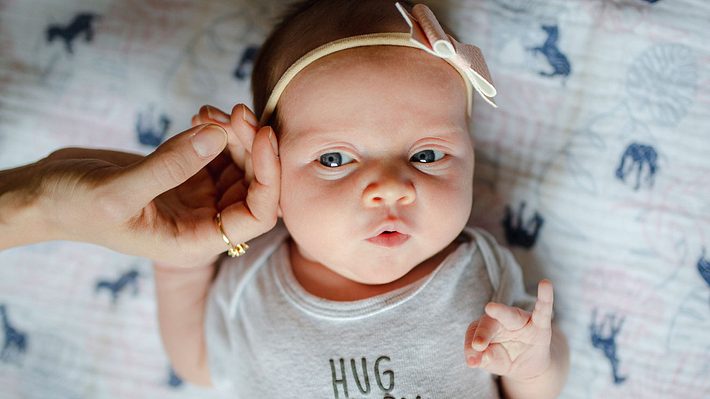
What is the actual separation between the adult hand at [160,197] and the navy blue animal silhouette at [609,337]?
2.66ft

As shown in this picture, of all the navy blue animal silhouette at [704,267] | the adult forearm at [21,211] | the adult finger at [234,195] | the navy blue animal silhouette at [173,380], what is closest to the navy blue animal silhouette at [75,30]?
the adult forearm at [21,211]

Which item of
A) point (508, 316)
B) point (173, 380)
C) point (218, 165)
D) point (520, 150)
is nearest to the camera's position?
point (508, 316)

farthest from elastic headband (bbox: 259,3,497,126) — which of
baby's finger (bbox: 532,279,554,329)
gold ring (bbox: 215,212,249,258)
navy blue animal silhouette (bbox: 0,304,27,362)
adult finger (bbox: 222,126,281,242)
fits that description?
navy blue animal silhouette (bbox: 0,304,27,362)

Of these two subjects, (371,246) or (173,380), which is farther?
(173,380)

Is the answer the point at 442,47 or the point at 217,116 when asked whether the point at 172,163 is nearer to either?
the point at 217,116

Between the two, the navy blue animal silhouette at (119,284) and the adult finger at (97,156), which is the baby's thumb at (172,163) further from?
the navy blue animal silhouette at (119,284)

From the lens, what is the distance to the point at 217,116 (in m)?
1.43

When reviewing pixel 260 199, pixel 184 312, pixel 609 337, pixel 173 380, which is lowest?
pixel 173 380

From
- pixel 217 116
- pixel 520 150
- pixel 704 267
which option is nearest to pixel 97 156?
pixel 217 116

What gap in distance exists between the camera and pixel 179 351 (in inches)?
65.5

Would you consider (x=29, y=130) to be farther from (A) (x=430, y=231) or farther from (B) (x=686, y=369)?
(B) (x=686, y=369)

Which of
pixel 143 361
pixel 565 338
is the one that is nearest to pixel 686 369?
pixel 565 338

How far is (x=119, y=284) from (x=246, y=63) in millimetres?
626

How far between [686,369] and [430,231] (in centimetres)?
75
